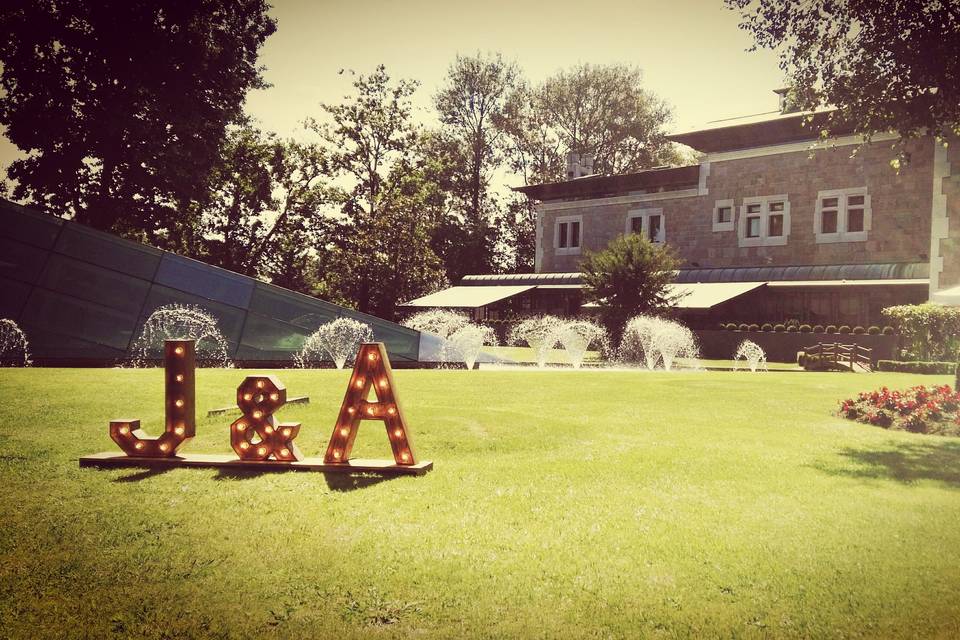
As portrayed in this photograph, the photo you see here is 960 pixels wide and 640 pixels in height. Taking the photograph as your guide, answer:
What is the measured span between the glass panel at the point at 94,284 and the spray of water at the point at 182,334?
612mm

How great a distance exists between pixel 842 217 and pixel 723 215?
4926 millimetres

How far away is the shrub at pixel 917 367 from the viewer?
2044cm

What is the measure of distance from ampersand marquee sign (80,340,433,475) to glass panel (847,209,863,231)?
87.5 feet

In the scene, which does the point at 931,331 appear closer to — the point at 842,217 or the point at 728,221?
the point at 842,217

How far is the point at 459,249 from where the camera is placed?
4612 cm

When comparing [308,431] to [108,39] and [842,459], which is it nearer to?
[842,459]

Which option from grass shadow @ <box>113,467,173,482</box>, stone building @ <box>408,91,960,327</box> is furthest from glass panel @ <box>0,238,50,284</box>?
stone building @ <box>408,91,960,327</box>

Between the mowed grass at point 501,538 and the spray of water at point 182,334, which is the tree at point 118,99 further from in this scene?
the mowed grass at point 501,538

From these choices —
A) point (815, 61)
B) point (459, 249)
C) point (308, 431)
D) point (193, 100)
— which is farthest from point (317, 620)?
point (459, 249)

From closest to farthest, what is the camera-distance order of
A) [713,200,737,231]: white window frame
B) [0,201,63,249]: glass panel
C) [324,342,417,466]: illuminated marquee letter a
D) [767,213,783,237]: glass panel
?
[324,342,417,466]: illuminated marquee letter a → [0,201,63,249]: glass panel → [767,213,783,237]: glass panel → [713,200,737,231]: white window frame

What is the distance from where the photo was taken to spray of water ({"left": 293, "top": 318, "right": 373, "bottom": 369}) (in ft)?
67.1

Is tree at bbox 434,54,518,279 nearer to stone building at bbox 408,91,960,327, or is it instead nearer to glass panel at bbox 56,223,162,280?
stone building at bbox 408,91,960,327

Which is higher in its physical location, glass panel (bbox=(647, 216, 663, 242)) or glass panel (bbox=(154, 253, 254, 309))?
glass panel (bbox=(647, 216, 663, 242))

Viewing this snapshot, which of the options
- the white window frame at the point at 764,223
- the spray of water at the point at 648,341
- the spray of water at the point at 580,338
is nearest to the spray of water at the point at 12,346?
the spray of water at the point at 580,338
